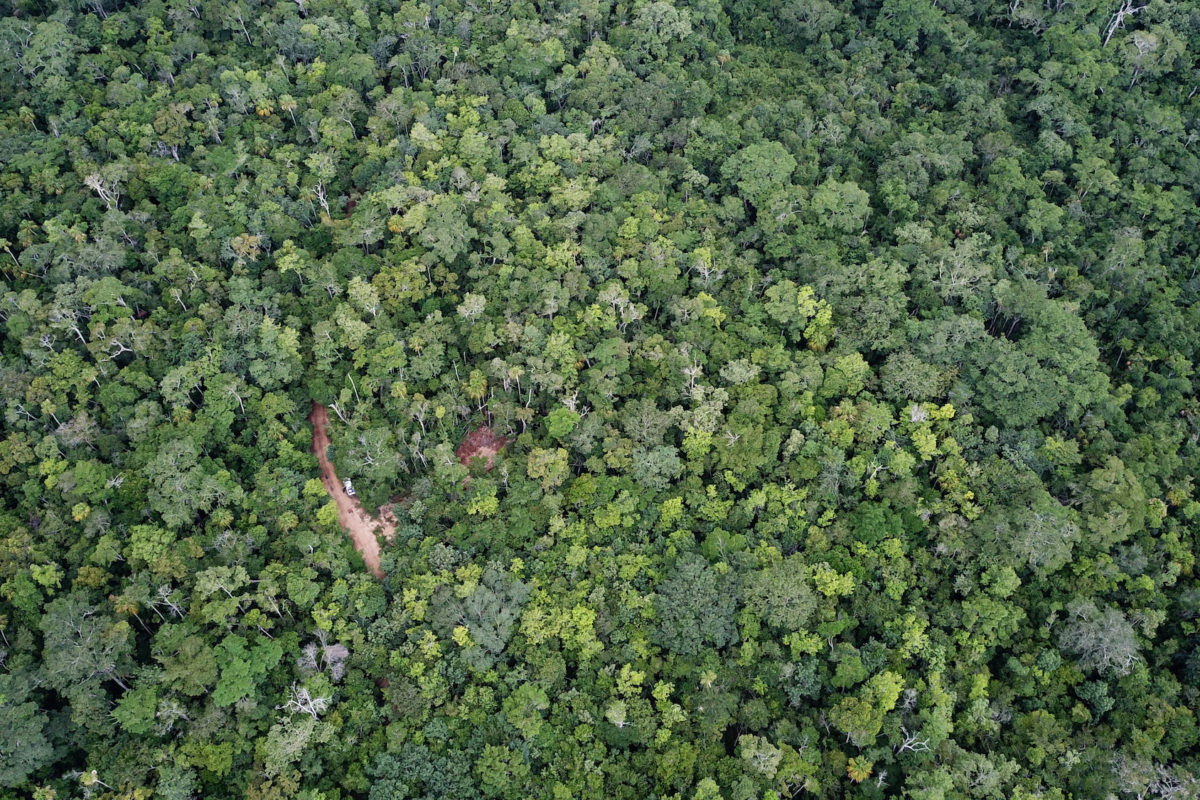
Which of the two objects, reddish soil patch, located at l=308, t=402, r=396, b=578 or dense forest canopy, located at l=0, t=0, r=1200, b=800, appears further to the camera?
reddish soil patch, located at l=308, t=402, r=396, b=578

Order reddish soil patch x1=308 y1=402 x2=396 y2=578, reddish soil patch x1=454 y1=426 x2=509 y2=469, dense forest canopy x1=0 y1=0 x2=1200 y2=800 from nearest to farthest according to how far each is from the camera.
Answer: dense forest canopy x1=0 y1=0 x2=1200 y2=800
reddish soil patch x1=308 y1=402 x2=396 y2=578
reddish soil patch x1=454 y1=426 x2=509 y2=469

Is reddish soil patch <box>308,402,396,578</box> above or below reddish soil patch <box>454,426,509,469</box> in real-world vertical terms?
below

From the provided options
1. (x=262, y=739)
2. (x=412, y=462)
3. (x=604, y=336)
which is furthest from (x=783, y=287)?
(x=262, y=739)

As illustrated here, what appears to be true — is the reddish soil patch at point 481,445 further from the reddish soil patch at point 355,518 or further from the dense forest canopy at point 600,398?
the reddish soil patch at point 355,518

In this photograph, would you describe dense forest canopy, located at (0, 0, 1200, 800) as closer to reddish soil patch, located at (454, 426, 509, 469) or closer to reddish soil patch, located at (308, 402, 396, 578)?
reddish soil patch, located at (454, 426, 509, 469)

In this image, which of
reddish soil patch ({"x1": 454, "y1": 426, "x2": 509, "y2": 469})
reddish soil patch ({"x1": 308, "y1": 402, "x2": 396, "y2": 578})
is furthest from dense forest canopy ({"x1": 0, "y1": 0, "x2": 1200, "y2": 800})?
reddish soil patch ({"x1": 308, "y1": 402, "x2": 396, "y2": 578})

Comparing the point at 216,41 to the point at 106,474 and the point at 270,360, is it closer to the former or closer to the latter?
the point at 270,360
